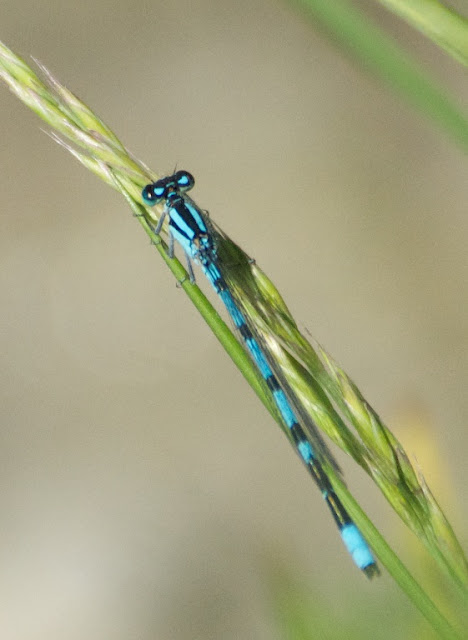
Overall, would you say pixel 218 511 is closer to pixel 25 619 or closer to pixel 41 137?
pixel 25 619

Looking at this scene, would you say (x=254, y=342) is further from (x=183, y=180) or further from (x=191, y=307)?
(x=191, y=307)

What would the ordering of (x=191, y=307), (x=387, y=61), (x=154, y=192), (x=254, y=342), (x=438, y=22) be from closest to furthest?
(x=438, y=22)
(x=387, y=61)
(x=254, y=342)
(x=154, y=192)
(x=191, y=307)

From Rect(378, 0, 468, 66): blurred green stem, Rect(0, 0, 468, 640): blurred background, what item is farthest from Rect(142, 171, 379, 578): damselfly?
Rect(0, 0, 468, 640): blurred background

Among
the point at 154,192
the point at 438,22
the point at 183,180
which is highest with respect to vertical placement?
the point at 183,180

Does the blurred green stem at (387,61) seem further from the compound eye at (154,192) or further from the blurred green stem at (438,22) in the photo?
the compound eye at (154,192)

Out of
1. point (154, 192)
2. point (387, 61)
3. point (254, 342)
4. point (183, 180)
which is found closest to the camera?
point (387, 61)

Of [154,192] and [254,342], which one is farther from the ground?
[154,192]

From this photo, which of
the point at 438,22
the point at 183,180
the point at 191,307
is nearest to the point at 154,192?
the point at 183,180
